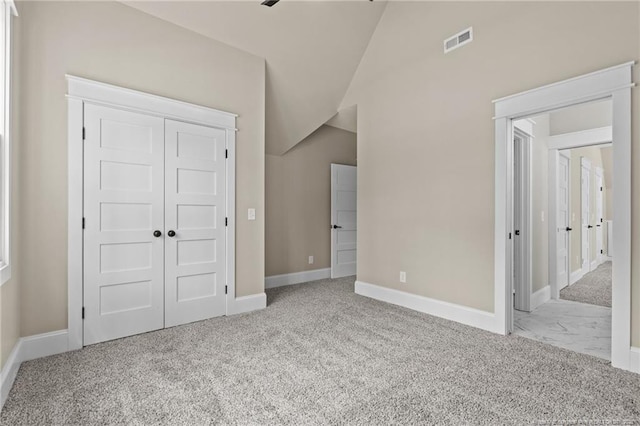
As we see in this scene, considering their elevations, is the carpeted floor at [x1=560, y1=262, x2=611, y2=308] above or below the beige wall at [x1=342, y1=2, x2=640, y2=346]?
below

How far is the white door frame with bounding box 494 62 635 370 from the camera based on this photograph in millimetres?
2291

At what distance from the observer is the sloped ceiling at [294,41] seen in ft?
10.6

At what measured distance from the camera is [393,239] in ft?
13.3

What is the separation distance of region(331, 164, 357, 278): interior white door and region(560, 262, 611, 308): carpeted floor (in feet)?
10.5

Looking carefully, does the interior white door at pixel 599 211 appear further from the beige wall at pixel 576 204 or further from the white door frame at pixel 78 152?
the white door frame at pixel 78 152

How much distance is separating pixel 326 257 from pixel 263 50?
3411mm

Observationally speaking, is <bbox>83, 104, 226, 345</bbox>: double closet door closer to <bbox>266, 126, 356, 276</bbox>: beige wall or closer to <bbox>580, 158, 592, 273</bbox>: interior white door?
<bbox>266, 126, 356, 276</bbox>: beige wall

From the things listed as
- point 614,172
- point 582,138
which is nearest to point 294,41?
point 614,172

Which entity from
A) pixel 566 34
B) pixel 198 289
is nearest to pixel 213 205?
A: pixel 198 289

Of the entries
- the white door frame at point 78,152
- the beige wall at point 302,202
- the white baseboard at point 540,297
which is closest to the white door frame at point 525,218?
the white baseboard at point 540,297

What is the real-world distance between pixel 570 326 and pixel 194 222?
398 cm

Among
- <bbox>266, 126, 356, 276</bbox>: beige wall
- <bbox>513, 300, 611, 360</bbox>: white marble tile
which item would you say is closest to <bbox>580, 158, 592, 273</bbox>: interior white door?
<bbox>513, 300, 611, 360</bbox>: white marble tile

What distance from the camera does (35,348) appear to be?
96.9 inches

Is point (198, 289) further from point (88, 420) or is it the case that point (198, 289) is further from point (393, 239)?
point (393, 239)
